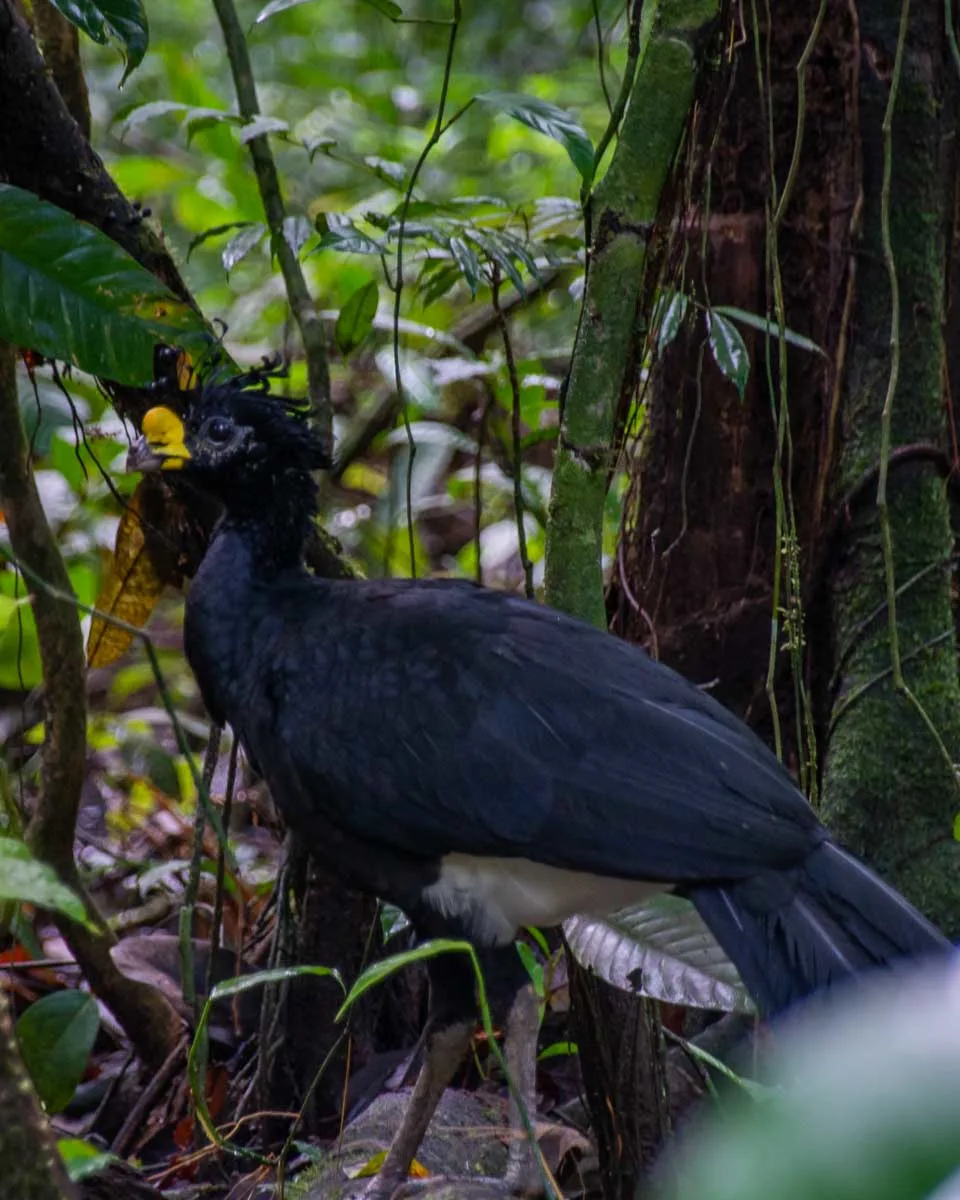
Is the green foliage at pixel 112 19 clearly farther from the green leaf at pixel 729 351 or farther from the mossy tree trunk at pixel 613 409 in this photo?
the green leaf at pixel 729 351

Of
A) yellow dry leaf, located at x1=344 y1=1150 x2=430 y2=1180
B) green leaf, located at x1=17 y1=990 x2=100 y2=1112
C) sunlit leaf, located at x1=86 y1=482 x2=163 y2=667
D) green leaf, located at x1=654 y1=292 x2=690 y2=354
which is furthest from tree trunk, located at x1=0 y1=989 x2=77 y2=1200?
sunlit leaf, located at x1=86 y1=482 x2=163 y2=667

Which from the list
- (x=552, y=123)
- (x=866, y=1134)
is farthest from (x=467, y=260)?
(x=866, y=1134)

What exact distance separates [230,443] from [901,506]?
1.48 m

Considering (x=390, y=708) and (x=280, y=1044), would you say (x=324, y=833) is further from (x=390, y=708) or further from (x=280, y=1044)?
(x=280, y=1044)

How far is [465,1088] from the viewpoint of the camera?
3.25 meters

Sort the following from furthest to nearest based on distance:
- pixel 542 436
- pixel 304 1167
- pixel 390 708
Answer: pixel 542 436, pixel 304 1167, pixel 390 708

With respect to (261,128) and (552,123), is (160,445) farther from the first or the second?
(552,123)

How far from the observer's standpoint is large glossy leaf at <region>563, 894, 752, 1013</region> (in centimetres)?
232

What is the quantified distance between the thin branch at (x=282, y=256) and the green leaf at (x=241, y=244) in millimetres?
89

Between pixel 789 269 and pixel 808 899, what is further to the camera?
pixel 789 269

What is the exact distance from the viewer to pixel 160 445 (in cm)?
288

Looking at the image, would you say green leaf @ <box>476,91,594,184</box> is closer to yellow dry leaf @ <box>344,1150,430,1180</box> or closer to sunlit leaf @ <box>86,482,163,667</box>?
sunlit leaf @ <box>86,482,163,667</box>

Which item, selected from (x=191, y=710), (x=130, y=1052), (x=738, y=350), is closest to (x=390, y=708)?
(x=738, y=350)

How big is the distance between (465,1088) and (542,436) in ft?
5.15
